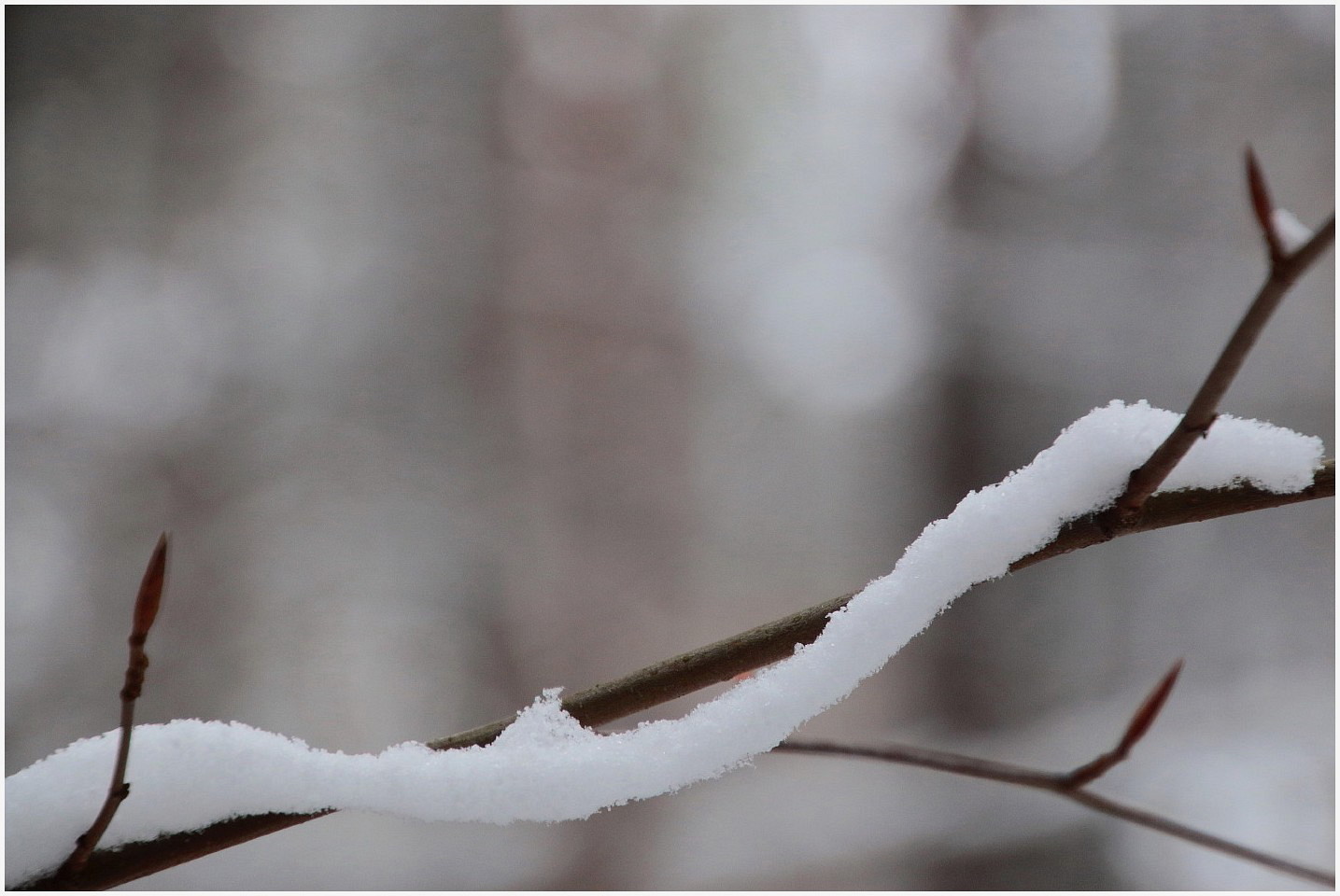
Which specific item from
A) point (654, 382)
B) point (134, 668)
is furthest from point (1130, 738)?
point (654, 382)

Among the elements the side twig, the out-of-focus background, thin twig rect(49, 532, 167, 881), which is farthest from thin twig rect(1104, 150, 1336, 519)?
the out-of-focus background

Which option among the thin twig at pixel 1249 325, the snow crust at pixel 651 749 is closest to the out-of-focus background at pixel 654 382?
the snow crust at pixel 651 749

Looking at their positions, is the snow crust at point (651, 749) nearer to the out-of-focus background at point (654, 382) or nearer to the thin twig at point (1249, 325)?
the thin twig at point (1249, 325)

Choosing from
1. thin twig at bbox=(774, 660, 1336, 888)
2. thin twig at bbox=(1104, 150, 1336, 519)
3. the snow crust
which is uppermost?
thin twig at bbox=(1104, 150, 1336, 519)

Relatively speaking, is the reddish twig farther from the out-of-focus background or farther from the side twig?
the out-of-focus background

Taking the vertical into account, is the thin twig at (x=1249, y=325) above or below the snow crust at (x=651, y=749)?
above

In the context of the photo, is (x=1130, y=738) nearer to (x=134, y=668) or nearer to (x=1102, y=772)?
(x=1102, y=772)
